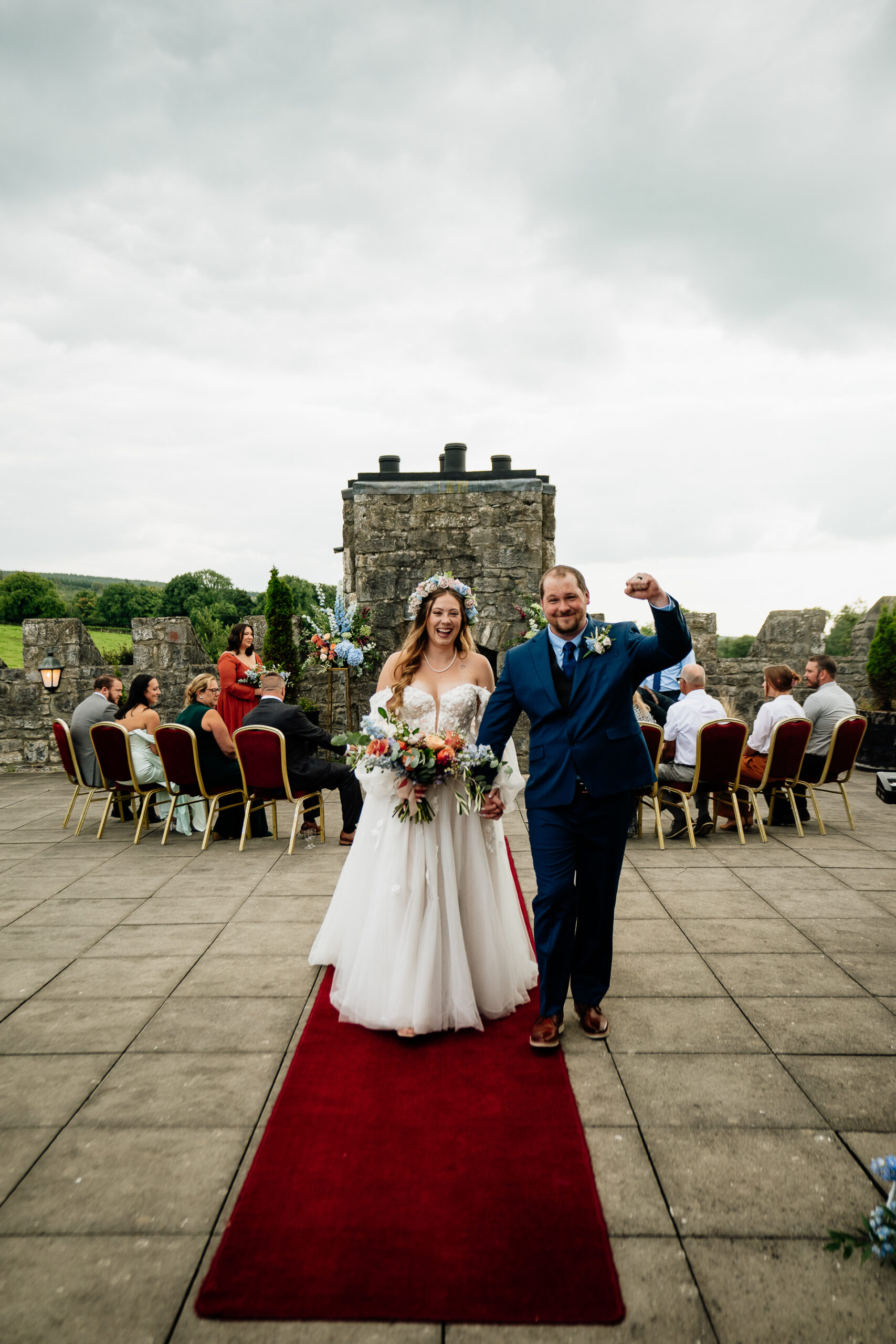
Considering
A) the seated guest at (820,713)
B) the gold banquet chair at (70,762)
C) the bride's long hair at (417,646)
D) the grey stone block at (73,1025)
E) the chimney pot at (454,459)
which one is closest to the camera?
the grey stone block at (73,1025)

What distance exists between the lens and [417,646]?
11.4ft

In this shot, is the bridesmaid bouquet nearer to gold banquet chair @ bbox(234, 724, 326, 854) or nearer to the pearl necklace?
gold banquet chair @ bbox(234, 724, 326, 854)

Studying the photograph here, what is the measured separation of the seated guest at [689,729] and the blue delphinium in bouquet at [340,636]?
3825mm

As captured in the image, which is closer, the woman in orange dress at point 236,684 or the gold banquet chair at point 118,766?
the gold banquet chair at point 118,766

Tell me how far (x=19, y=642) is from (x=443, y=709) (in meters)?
11.8

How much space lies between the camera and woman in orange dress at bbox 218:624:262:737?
780 cm

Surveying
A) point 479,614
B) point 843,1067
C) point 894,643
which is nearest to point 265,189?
point 479,614

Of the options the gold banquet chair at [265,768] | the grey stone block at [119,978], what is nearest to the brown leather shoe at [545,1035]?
the grey stone block at [119,978]

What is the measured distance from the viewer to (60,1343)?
159cm

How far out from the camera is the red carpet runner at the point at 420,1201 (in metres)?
1.68

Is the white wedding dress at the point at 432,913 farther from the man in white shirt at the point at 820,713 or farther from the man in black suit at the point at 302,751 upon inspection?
the man in white shirt at the point at 820,713

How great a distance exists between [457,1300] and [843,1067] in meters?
1.77

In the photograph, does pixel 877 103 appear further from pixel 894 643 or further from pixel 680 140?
pixel 894 643

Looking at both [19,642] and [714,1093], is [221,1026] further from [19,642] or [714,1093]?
[19,642]
